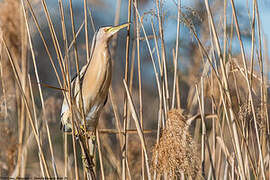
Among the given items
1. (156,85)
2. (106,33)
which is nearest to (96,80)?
(106,33)

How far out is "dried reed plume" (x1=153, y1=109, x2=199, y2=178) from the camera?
36.3 inches

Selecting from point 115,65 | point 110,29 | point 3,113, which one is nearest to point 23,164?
point 3,113

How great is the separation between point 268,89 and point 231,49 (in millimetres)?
203

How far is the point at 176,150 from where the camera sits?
92 centimetres

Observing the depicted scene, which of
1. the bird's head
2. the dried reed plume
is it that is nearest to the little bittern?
the bird's head

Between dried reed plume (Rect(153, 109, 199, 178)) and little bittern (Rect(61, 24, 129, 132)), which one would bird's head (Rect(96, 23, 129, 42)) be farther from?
dried reed plume (Rect(153, 109, 199, 178))

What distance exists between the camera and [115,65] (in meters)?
1.80

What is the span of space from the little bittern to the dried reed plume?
1.11ft

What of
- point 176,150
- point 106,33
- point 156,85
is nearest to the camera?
point 176,150

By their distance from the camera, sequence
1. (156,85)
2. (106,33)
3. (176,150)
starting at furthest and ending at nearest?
(156,85)
(106,33)
(176,150)

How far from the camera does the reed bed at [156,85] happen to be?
92 cm

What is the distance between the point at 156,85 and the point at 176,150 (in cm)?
46

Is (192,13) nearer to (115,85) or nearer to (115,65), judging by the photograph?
(115,65)

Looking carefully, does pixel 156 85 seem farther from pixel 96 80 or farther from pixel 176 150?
pixel 176 150
